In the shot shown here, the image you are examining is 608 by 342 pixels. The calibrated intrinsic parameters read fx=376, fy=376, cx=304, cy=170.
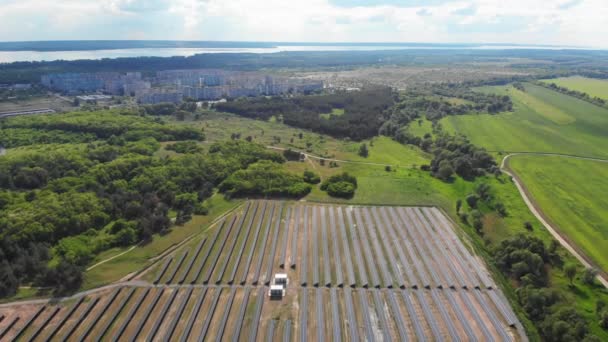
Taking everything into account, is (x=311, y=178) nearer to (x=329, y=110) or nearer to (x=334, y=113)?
(x=334, y=113)

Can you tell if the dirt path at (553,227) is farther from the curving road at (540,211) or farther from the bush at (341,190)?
the bush at (341,190)

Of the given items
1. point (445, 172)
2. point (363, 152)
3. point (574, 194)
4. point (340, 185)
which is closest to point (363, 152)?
point (363, 152)

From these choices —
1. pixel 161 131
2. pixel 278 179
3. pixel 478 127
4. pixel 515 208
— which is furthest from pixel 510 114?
pixel 161 131

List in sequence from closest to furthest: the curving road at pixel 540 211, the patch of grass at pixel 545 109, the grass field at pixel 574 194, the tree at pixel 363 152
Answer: the curving road at pixel 540 211
the grass field at pixel 574 194
the tree at pixel 363 152
the patch of grass at pixel 545 109

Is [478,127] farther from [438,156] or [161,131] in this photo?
[161,131]

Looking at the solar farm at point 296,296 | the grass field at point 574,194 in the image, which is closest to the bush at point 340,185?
the solar farm at point 296,296

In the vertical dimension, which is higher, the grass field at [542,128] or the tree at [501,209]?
the grass field at [542,128]

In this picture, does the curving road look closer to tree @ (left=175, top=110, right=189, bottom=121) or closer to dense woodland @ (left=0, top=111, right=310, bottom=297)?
dense woodland @ (left=0, top=111, right=310, bottom=297)
